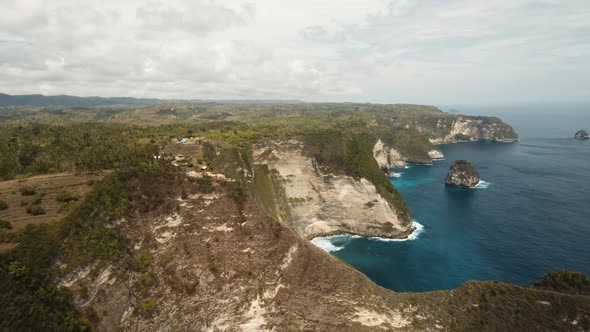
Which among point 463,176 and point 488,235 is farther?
point 463,176

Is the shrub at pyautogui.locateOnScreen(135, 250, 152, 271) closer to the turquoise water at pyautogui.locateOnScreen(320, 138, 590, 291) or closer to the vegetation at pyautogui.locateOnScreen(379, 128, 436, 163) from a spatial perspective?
the turquoise water at pyautogui.locateOnScreen(320, 138, 590, 291)

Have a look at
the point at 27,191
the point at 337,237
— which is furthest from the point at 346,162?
the point at 27,191

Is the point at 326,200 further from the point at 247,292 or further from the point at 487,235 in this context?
the point at 247,292

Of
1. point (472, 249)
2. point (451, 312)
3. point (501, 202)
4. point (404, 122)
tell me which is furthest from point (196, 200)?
point (404, 122)

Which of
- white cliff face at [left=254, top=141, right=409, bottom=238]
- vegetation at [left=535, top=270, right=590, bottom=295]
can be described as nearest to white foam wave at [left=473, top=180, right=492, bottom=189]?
white cliff face at [left=254, top=141, right=409, bottom=238]

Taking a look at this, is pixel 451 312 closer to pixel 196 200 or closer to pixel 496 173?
pixel 196 200

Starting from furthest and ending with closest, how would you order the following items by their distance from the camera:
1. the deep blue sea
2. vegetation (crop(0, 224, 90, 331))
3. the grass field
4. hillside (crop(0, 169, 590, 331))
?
the deep blue sea, the grass field, hillside (crop(0, 169, 590, 331)), vegetation (crop(0, 224, 90, 331))

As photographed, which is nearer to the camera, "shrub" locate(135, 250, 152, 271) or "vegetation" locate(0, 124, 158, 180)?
"shrub" locate(135, 250, 152, 271)
